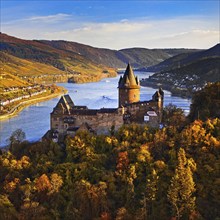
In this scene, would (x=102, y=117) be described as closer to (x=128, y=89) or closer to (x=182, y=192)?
(x=128, y=89)

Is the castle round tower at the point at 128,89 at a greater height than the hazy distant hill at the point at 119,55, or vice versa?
the hazy distant hill at the point at 119,55

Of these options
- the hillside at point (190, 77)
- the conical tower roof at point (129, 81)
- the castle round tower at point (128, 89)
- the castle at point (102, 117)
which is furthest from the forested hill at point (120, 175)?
the hillside at point (190, 77)

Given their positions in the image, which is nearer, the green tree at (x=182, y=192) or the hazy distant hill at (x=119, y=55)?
the green tree at (x=182, y=192)

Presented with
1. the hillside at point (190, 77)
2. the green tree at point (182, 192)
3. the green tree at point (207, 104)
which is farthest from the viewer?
the hillside at point (190, 77)

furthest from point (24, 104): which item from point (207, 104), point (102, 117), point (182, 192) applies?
point (182, 192)

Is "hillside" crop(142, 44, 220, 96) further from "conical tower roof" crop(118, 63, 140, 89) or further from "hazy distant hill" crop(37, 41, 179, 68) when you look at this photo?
"hazy distant hill" crop(37, 41, 179, 68)

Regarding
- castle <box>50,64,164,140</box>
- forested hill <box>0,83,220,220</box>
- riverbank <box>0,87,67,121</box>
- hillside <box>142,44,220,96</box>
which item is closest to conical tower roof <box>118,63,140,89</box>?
castle <box>50,64,164,140</box>

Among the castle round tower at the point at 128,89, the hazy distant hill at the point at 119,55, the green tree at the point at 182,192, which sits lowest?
the green tree at the point at 182,192

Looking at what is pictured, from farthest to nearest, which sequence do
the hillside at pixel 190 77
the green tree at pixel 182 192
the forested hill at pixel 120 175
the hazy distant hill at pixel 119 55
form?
the hazy distant hill at pixel 119 55, the hillside at pixel 190 77, the forested hill at pixel 120 175, the green tree at pixel 182 192

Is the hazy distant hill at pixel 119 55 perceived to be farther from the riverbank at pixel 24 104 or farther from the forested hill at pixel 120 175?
the forested hill at pixel 120 175
